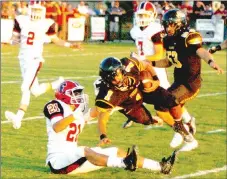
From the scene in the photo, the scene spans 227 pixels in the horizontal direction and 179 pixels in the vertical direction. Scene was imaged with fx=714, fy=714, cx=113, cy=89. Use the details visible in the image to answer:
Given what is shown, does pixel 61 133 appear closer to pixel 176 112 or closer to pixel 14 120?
pixel 176 112

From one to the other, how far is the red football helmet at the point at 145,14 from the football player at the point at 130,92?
3068 millimetres

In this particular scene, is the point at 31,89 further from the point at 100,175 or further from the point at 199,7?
the point at 199,7

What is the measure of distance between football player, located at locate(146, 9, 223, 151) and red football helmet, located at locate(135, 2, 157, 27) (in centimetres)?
257

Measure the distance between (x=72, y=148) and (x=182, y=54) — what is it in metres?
1.93

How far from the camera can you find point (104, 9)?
32250 millimetres

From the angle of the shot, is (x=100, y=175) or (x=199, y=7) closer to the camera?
(x=100, y=175)

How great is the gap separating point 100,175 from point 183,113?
2106mm

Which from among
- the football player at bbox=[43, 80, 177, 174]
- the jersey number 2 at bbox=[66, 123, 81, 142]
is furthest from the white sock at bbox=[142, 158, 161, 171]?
the jersey number 2 at bbox=[66, 123, 81, 142]

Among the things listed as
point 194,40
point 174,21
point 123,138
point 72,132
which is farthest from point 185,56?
point 123,138

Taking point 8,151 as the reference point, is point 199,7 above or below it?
below

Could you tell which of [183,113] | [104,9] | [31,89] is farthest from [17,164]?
[104,9]

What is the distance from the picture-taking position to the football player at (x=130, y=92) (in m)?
7.45

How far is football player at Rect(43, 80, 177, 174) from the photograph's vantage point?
7715mm

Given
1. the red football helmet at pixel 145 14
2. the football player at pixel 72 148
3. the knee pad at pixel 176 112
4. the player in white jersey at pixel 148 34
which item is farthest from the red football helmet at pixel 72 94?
the red football helmet at pixel 145 14
